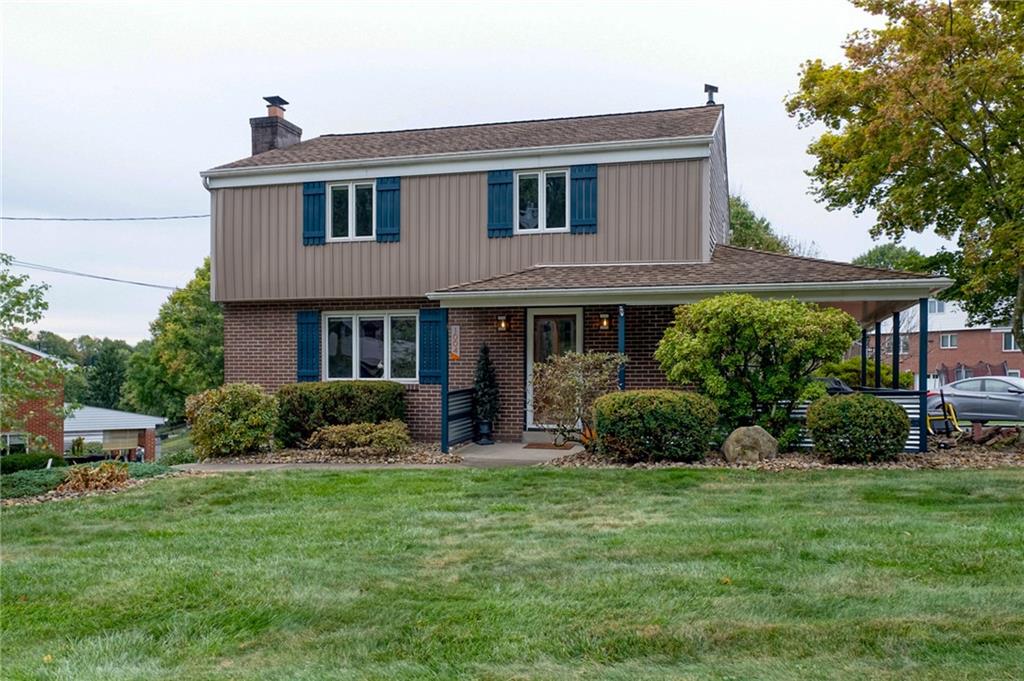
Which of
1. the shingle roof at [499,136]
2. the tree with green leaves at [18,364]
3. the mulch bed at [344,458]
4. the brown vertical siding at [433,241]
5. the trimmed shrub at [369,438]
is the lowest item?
the mulch bed at [344,458]

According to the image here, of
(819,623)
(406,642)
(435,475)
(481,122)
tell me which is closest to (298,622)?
(406,642)

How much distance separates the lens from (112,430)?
3612 centimetres

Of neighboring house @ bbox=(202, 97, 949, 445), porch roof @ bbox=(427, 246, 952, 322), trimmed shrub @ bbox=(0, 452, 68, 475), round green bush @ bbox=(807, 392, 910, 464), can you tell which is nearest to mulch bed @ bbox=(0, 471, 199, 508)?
neighboring house @ bbox=(202, 97, 949, 445)

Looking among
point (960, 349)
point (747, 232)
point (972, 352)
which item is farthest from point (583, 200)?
point (960, 349)

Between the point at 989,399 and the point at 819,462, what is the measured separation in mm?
11268

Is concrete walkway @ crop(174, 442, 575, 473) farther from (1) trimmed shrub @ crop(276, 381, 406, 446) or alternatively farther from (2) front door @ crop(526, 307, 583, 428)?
(1) trimmed shrub @ crop(276, 381, 406, 446)

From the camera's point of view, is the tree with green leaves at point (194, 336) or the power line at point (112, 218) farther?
the tree with green leaves at point (194, 336)

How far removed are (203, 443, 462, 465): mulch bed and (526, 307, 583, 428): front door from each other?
2.19 meters

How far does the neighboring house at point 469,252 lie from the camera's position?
1338 centimetres

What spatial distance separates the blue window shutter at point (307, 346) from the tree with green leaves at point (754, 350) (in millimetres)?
7052

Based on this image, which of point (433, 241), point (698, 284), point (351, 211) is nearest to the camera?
point (698, 284)

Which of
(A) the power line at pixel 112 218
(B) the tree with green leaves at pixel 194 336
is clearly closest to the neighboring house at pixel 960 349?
(A) the power line at pixel 112 218

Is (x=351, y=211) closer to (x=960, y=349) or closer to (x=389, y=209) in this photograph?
(x=389, y=209)

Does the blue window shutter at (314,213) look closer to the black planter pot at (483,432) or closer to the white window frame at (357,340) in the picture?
the white window frame at (357,340)
